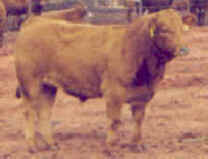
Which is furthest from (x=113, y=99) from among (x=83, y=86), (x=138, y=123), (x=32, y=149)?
(x=32, y=149)

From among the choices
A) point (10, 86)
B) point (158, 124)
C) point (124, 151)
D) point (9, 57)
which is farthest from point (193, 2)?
point (124, 151)

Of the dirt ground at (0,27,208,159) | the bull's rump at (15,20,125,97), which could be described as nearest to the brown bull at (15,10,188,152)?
the bull's rump at (15,20,125,97)

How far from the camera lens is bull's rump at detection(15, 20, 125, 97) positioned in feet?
19.9

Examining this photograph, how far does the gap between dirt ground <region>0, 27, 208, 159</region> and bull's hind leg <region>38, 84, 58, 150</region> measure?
0.15m

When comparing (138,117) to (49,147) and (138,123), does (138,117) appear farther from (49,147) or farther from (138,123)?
(49,147)

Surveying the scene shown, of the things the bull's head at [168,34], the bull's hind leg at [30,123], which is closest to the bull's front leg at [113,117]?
the bull's head at [168,34]

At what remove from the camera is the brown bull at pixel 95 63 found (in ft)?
18.7

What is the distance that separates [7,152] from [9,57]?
6.59 metres

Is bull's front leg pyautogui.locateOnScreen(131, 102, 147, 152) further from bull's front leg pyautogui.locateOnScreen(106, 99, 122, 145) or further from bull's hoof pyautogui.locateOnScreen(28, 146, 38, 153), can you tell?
bull's hoof pyautogui.locateOnScreen(28, 146, 38, 153)

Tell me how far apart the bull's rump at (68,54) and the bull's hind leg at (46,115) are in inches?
11.3

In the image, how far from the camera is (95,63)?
19.8ft

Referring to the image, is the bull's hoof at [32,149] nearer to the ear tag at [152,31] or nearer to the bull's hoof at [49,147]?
the bull's hoof at [49,147]

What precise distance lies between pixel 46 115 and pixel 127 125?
4.77 ft

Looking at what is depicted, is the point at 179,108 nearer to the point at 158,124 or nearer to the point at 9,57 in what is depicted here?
Result: the point at 158,124
